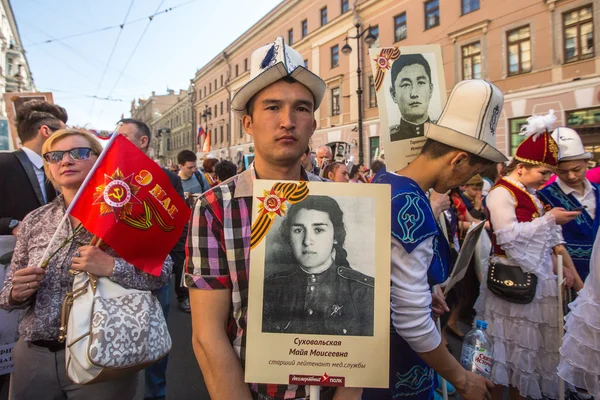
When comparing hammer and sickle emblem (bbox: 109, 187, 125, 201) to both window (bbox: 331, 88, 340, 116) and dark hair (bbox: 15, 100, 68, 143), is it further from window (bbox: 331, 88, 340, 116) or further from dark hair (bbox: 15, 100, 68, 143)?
window (bbox: 331, 88, 340, 116)

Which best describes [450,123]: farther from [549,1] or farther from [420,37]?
[420,37]

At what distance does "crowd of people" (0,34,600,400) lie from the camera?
4.07 ft

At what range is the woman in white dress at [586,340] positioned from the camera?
2191 mm

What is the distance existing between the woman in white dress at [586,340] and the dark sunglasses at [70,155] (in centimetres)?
302

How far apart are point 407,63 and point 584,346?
2048mm

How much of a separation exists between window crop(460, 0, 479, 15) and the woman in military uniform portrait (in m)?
20.7

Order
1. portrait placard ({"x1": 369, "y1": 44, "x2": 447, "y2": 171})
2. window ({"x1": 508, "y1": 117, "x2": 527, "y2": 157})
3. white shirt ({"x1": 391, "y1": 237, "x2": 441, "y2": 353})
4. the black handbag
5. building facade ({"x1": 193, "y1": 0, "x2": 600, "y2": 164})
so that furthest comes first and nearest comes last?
1. window ({"x1": 508, "y1": 117, "x2": 527, "y2": 157})
2. building facade ({"x1": 193, "y1": 0, "x2": 600, "y2": 164})
3. the black handbag
4. portrait placard ({"x1": 369, "y1": 44, "x2": 447, "y2": 171})
5. white shirt ({"x1": 391, "y1": 237, "x2": 441, "y2": 353})

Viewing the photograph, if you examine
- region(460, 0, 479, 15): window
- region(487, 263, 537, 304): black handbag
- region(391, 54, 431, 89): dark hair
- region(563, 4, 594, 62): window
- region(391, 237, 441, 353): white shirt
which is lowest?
region(487, 263, 537, 304): black handbag

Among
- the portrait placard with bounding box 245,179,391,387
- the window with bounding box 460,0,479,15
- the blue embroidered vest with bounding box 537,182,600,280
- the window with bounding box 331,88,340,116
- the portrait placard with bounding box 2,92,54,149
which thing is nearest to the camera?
the portrait placard with bounding box 245,179,391,387

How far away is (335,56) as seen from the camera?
87.6ft

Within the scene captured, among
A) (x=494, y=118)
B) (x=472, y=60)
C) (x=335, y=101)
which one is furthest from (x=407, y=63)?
(x=335, y=101)

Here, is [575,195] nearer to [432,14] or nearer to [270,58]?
[270,58]

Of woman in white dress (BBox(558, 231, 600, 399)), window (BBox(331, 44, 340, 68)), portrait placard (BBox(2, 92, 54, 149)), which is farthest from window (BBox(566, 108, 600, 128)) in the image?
portrait placard (BBox(2, 92, 54, 149))

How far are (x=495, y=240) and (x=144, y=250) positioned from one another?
2635mm
